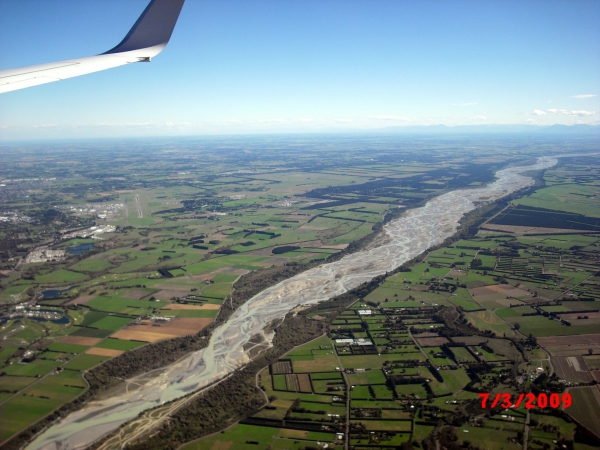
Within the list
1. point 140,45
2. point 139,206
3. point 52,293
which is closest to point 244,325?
point 52,293

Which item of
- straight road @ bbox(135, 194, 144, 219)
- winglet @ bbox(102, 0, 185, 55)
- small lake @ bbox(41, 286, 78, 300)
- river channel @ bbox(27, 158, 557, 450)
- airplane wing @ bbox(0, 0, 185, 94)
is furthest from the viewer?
straight road @ bbox(135, 194, 144, 219)

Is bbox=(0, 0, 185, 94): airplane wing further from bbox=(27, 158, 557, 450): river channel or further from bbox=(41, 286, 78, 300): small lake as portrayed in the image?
bbox=(41, 286, 78, 300): small lake

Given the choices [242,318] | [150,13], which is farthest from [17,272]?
[150,13]

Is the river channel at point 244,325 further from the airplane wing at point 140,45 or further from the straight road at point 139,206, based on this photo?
the straight road at point 139,206
